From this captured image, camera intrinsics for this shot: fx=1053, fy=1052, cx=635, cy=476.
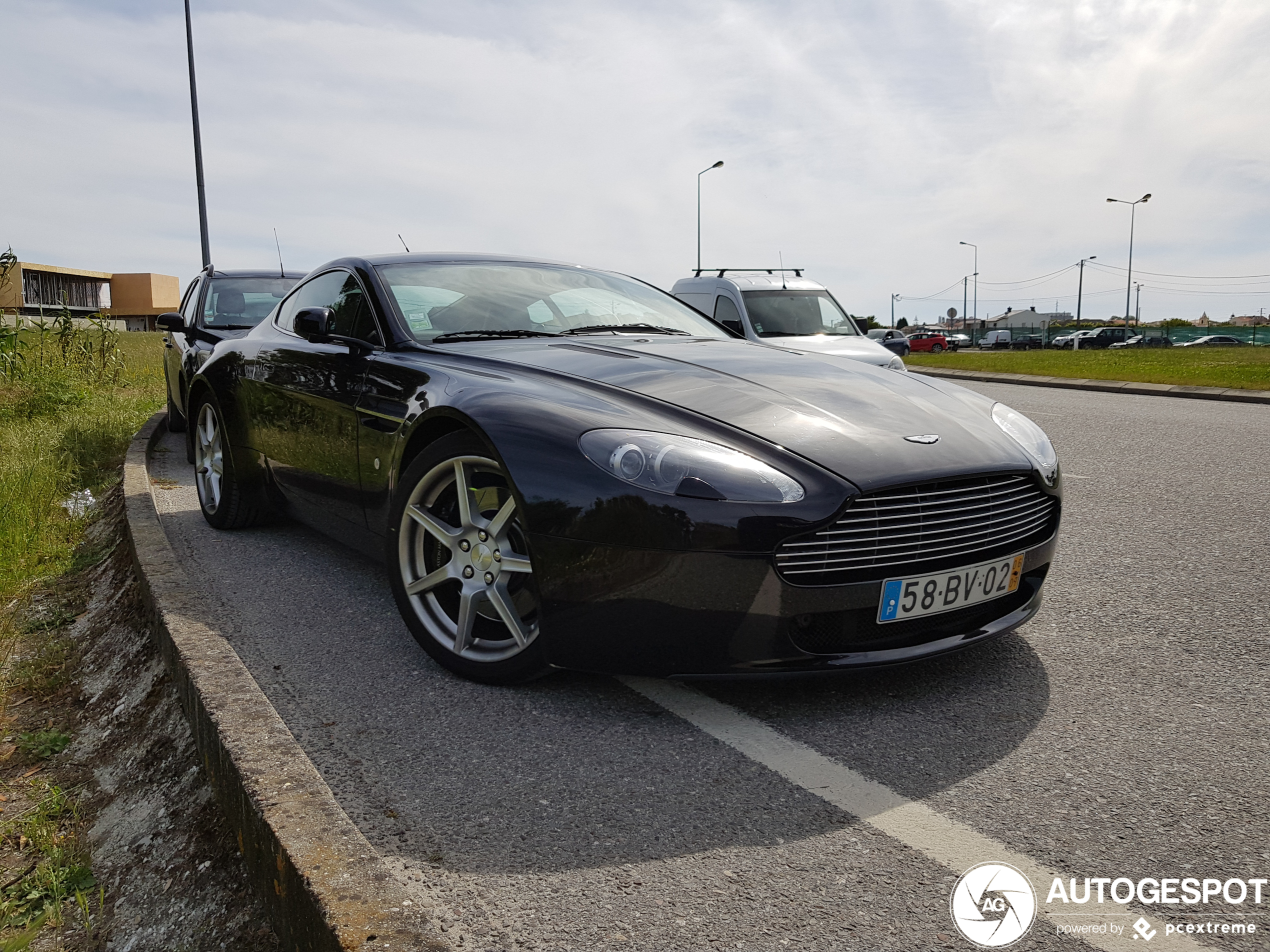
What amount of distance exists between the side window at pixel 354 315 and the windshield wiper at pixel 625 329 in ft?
2.56

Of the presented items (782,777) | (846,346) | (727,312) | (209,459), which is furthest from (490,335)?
(727,312)

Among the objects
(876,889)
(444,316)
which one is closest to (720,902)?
(876,889)

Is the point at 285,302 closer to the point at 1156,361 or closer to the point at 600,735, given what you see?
the point at 600,735

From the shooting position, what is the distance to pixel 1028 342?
7056 centimetres

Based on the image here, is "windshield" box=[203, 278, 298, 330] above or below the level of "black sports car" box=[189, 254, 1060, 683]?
above

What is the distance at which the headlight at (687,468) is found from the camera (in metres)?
2.76

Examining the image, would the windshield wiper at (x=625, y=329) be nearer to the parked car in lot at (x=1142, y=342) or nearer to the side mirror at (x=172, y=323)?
the side mirror at (x=172, y=323)

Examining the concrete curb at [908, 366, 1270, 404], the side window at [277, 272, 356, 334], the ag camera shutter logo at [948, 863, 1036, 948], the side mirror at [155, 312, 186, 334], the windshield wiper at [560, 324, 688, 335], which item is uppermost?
the side window at [277, 272, 356, 334]

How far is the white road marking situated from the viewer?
202 centimetres

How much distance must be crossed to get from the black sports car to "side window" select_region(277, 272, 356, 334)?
50cm

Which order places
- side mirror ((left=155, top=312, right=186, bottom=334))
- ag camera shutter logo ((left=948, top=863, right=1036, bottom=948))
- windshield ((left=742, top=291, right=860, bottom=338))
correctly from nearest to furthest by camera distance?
ag camera shutter logo ((left=948, top=863, right=1036, bottom=948))
side mirror ((left=155, top=312, right=186, bottom=334))
windshield ((left=742, top=291, right=860, bottom=338))

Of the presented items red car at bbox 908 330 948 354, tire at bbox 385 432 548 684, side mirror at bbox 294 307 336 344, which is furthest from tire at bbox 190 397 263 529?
red car at bbox 908 330 948 354

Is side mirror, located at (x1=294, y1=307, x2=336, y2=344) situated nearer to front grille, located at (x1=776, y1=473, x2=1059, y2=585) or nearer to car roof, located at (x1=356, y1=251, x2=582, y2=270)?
car roof, located at (x1=356, y1=251, x2=582, y2=270)

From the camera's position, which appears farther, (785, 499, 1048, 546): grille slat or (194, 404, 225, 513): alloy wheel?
(194, 404, 225, 513): alloy wheel
